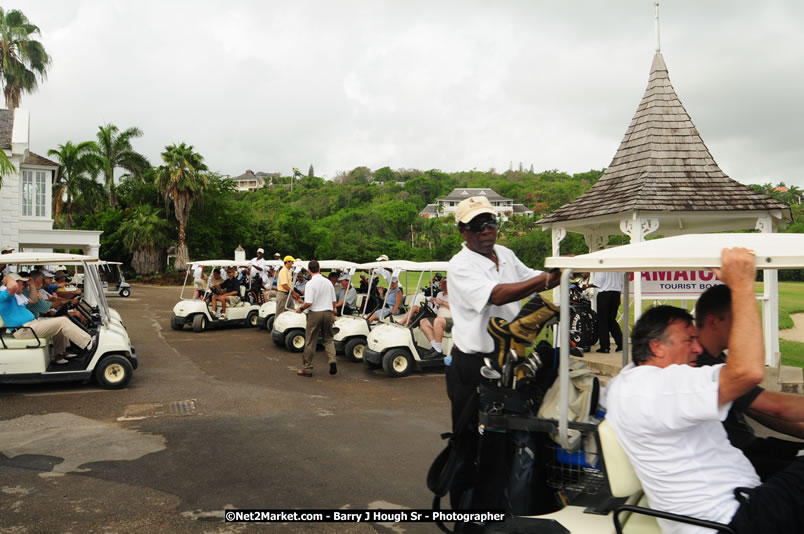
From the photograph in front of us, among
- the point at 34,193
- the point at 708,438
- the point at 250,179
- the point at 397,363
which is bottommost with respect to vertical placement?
the point at 397,363

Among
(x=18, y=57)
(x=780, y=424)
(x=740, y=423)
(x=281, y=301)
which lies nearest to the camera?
(x=780, y=424)

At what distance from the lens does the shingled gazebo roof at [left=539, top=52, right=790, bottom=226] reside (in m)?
10.3

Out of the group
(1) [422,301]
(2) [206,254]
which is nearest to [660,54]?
(1) [422,301]

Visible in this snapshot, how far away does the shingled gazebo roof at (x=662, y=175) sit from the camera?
10273 millimetres

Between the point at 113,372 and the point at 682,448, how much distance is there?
8.26m

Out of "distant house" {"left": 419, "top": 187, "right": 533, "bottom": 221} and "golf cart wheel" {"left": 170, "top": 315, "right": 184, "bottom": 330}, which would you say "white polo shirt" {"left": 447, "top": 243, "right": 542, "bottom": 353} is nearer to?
"golf cart wheel" {"left": 170, "top": 315, "right": 184, "bottom": 330}

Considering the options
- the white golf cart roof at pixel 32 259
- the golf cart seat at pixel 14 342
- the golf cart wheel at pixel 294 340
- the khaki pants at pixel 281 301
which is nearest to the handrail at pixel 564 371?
the golf cart seat at pixel 14 342

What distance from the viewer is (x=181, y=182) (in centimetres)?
4212

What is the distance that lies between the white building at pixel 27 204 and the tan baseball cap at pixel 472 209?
2736 centimetres

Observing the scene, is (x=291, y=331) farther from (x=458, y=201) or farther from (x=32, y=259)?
(x=458, y=201)

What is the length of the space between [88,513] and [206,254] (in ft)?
142

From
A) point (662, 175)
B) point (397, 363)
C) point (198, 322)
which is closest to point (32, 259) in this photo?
point (397, 363)

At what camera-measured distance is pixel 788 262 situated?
2500 millimetres

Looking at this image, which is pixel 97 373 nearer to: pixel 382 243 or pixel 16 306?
pixel 16 306
